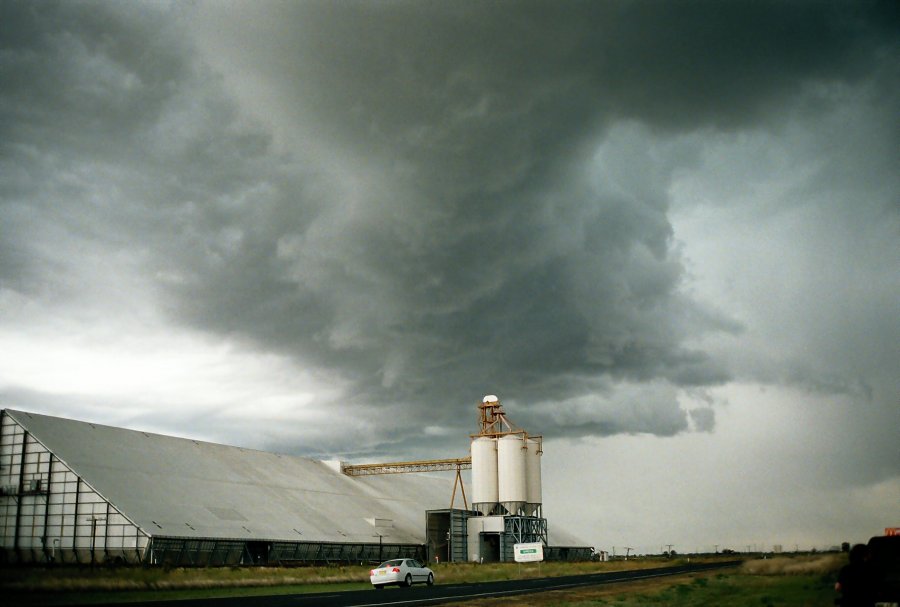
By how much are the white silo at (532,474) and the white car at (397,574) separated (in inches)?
2037

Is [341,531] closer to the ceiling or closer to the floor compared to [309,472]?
closer to the floor

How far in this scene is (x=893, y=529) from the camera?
1992 centimetres

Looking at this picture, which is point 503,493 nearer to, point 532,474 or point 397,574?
point 532,474

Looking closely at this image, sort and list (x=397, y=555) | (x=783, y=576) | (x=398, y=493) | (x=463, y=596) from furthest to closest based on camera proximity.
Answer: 1. (x=398, y=493)
2. (x=397, y=555)
3. (x=783, y=576)
4. (x=463, y=596)

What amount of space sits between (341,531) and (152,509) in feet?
82.3

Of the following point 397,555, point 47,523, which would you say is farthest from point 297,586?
point 397,555

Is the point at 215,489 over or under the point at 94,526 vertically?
over

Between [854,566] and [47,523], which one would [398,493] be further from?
[854,566]

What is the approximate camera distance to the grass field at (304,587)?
96.3ft

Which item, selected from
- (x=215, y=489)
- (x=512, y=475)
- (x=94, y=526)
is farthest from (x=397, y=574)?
(x=512, y=475)

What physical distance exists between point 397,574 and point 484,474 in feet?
176

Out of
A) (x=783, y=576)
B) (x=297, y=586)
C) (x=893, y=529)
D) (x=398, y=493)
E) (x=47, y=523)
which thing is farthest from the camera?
(x=398, y=493)

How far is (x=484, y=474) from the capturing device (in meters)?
98.1

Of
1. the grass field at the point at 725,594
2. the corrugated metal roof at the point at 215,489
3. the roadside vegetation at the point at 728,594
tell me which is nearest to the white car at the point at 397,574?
the roadside vegetation at the point at 728,594
